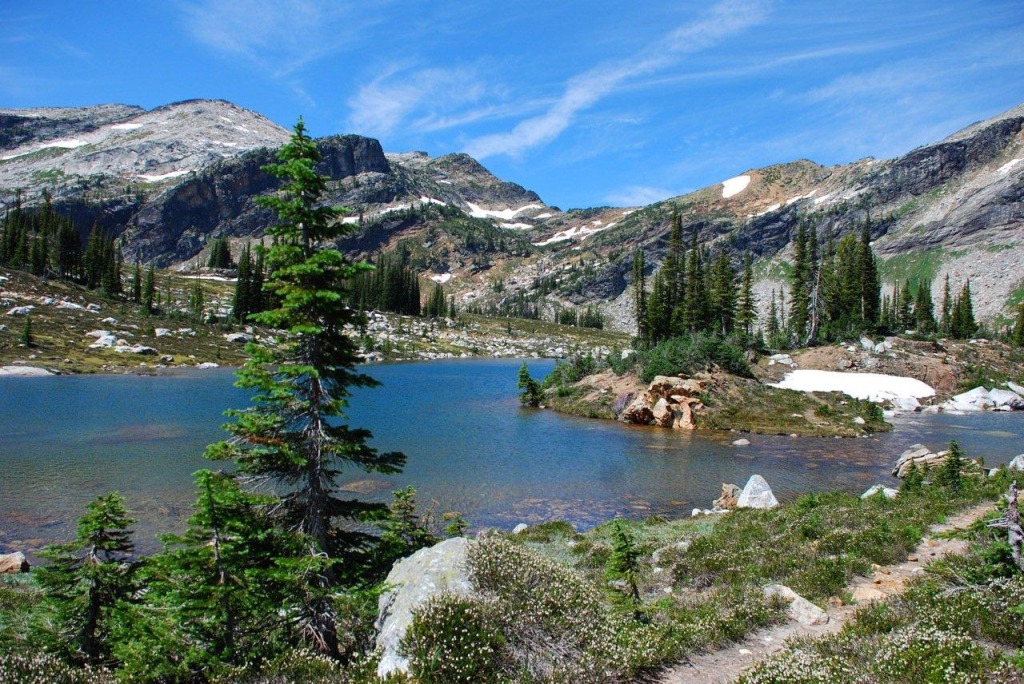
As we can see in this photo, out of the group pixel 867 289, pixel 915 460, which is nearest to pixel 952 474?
pixel 915 460

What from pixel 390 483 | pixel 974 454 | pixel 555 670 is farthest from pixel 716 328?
pixel 555 670

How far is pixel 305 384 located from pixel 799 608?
9.52m

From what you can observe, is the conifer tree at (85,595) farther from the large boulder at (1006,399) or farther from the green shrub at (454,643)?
the large boulder at (1006,399)

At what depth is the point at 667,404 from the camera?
4194cm

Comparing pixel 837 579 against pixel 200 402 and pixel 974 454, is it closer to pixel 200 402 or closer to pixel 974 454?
pixel 974 454

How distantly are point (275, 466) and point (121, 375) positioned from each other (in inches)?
2357

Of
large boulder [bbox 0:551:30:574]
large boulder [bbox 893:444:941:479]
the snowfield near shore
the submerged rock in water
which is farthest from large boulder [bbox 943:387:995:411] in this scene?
large boulder [bbox 0:551:30:574]

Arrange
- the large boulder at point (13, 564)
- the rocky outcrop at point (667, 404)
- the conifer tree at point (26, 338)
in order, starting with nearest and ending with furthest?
the large boulder at point (13, 564) → the rocky outcrop at point (667, 404) → the conifer tree at point (26, 338)

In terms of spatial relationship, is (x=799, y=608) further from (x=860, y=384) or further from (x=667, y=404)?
(x=860, y=384)

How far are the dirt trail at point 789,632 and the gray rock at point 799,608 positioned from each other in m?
0.10

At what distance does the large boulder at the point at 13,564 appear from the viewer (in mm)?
13651

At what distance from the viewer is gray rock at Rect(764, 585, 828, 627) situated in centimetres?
845

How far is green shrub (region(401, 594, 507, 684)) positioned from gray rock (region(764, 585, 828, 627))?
5.24 metres

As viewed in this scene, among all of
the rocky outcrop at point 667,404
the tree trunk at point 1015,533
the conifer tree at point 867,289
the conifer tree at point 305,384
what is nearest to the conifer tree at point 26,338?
the rocky outcrop at point 667,404
